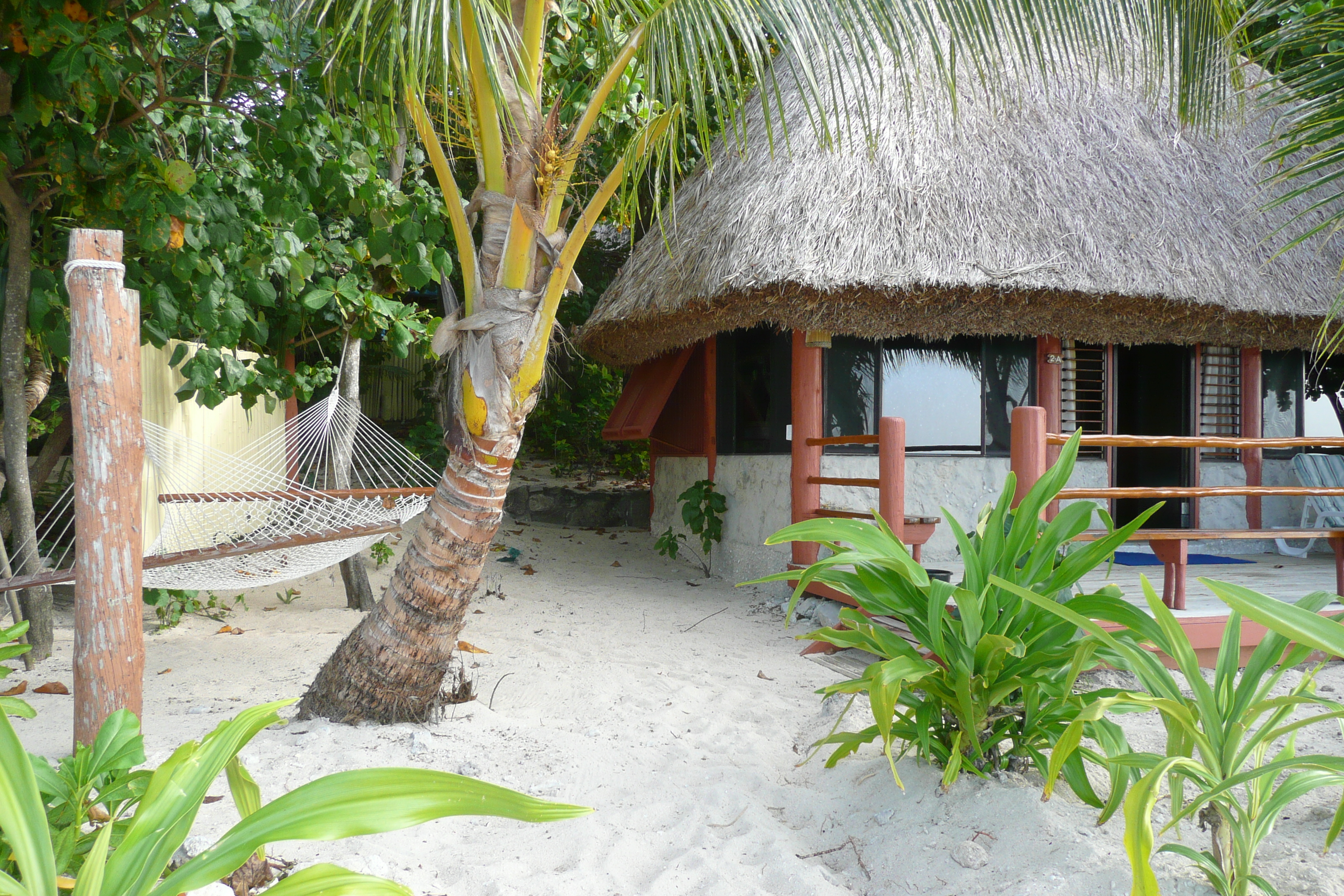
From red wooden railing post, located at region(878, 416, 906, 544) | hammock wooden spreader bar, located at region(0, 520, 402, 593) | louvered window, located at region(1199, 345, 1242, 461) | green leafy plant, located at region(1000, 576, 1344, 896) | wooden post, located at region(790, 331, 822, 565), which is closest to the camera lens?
green leafy plant, located at region(1000, 576, 1344, 896)

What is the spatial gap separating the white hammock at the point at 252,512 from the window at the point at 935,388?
2445 mm

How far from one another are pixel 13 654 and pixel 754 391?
4013 millimetres

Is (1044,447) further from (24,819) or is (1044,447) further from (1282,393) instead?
(1282,393)

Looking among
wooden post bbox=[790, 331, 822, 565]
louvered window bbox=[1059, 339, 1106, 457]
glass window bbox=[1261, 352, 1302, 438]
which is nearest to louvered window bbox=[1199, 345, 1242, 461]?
glass window bbox=[1261, 352, 1302, 438]

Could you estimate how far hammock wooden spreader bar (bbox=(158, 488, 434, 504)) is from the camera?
287 centimetres

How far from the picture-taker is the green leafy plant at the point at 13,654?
134 cm

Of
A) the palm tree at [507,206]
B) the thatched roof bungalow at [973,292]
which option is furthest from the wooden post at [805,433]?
the palm tree at [507,206]

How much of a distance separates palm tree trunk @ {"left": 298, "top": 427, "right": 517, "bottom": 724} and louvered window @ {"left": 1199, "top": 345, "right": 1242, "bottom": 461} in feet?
15.8

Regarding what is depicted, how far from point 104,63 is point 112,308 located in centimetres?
116

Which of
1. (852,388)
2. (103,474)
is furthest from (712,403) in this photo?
(103,474)

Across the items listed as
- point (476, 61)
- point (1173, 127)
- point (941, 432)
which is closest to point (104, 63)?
point (476, 61)

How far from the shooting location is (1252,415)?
509 centimetres

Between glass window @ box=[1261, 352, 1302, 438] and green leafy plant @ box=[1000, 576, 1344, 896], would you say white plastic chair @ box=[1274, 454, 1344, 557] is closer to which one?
glass window @ box=[1261, 352, 1302, 438]

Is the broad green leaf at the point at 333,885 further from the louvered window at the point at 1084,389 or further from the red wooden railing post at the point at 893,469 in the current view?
the louvered window at the point at 1084,389
